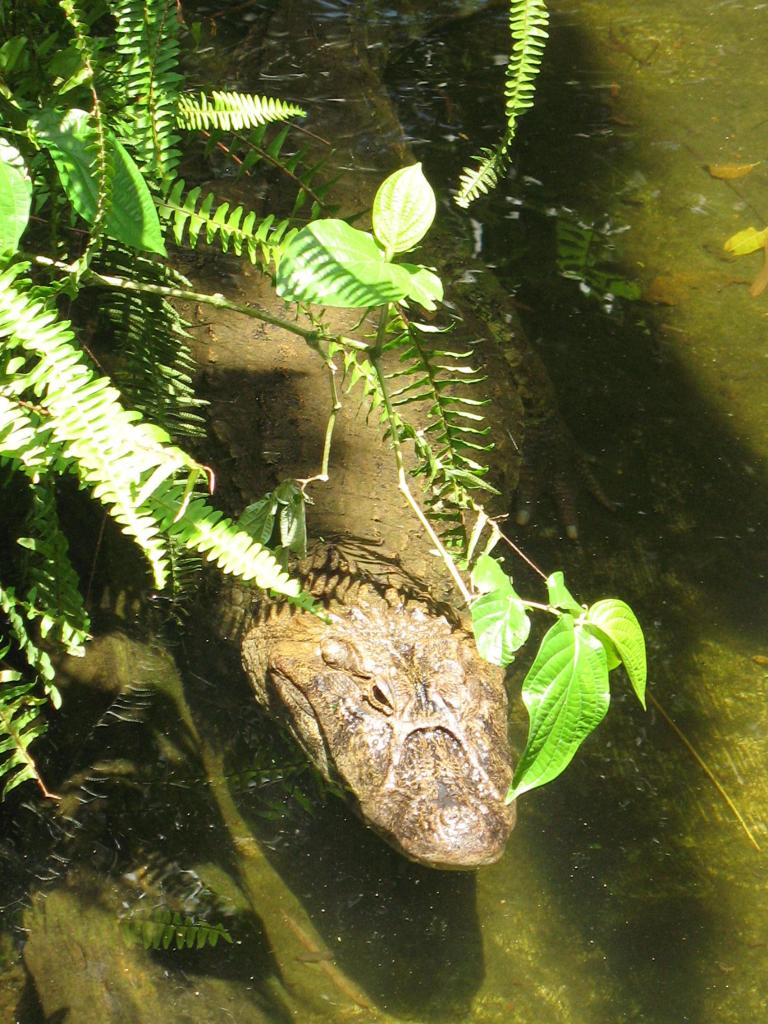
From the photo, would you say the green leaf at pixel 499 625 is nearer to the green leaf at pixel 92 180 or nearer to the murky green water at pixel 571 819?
the green leaf at pixel 92 180

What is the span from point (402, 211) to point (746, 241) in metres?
3.62

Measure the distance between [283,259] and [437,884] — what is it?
7.44 feet

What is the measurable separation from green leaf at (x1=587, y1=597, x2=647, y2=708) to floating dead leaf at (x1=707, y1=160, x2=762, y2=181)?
14.7ft

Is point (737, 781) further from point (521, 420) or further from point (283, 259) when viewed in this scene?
point (283, 259)

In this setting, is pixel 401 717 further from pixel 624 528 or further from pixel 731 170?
pixel 731 170

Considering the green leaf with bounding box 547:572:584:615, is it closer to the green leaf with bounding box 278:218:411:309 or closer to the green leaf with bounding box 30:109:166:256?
the green leaf with bounding box 278:218:411:309

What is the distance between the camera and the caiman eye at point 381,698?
3.57m

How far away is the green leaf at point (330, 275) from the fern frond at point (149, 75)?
2.98 feet

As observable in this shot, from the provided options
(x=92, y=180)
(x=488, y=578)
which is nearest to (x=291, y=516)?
(x=488, y=578)

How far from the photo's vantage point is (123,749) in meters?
3.70

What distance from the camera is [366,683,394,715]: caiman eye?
3.57 metres

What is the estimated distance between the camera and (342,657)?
3725 millimetres

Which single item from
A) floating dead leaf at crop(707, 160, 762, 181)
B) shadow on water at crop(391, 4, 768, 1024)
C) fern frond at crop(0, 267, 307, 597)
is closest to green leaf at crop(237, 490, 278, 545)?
fern frond at crop(0, 267, 307, 597)

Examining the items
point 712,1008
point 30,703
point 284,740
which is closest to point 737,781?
point 712,1008
